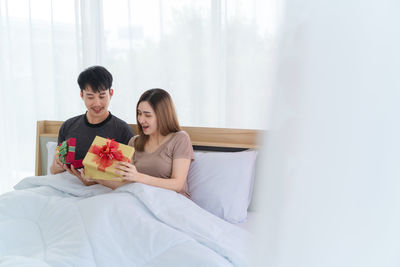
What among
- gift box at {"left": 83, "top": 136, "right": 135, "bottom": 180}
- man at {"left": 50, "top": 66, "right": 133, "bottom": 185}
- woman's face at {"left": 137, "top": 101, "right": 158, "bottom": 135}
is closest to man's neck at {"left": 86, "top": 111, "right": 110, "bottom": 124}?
man at {"left": 50, "top": 66, "right": 133, "bottom": 185}

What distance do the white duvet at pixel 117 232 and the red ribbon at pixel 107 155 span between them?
13cm

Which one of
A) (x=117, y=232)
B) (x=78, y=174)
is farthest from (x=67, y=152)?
(x=117, y=232)

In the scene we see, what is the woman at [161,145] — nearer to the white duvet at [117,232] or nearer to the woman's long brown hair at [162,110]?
the woman's long brown hair at [162,110]

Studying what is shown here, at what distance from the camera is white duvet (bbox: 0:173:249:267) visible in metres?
1.29

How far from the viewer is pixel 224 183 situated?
1905mm

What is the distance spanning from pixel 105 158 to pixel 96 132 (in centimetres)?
51

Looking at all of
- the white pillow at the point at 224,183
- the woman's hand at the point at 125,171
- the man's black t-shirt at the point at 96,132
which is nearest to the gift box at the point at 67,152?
the man's black t-shirt at the point at 96,132

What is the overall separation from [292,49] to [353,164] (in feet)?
0.39

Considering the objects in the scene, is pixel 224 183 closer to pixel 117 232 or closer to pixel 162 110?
pixel 162 110

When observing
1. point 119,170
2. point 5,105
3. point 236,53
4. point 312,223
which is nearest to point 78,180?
point 119,170

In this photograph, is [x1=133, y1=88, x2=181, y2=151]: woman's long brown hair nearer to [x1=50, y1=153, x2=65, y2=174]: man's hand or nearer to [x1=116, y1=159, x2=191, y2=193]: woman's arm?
[x1=116, y1=159, x2=191, y2=193]: woman's arm

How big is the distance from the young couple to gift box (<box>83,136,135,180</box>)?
36 millimetres

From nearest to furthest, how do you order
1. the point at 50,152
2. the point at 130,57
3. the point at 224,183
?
the point at 224,183
the point at 50,152
the point at 130,57

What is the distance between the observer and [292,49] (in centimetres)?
37
